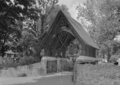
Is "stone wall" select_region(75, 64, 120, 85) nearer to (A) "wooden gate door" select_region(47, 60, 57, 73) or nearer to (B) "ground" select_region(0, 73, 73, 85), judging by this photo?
(B) "ground" select_region(0, 73, 73, 85)

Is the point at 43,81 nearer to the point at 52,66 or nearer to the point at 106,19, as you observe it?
the point at 52,66

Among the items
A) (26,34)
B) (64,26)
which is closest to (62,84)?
(64,26)

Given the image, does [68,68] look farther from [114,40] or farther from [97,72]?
[97,72]

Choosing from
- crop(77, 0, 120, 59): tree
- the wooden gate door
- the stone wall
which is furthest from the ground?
crop(77, 0, 120, 59): tree

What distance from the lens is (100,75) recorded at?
24.1ft

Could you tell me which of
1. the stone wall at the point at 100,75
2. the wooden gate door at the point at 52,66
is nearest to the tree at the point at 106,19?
the wooden gate door at the point at 52,66

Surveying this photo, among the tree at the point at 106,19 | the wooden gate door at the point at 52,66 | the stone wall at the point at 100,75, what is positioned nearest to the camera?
the stone wall at the point at 100,75

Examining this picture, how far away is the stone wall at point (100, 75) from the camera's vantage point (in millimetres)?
6629

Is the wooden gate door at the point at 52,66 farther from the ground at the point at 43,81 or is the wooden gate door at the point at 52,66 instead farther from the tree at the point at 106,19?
the tree at the point at 106,19

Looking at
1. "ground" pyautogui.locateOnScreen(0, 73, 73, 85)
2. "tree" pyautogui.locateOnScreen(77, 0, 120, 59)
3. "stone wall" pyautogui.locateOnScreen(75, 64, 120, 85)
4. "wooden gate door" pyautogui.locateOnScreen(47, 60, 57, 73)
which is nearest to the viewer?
"stone wall" pyautogui.locateOnScreen(75, 64, 120, 85)

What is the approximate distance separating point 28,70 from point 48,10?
58.8ft

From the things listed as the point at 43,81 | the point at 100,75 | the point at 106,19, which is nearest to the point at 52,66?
the point at 43,81

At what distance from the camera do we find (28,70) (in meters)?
16.3

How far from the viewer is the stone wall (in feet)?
21.7
